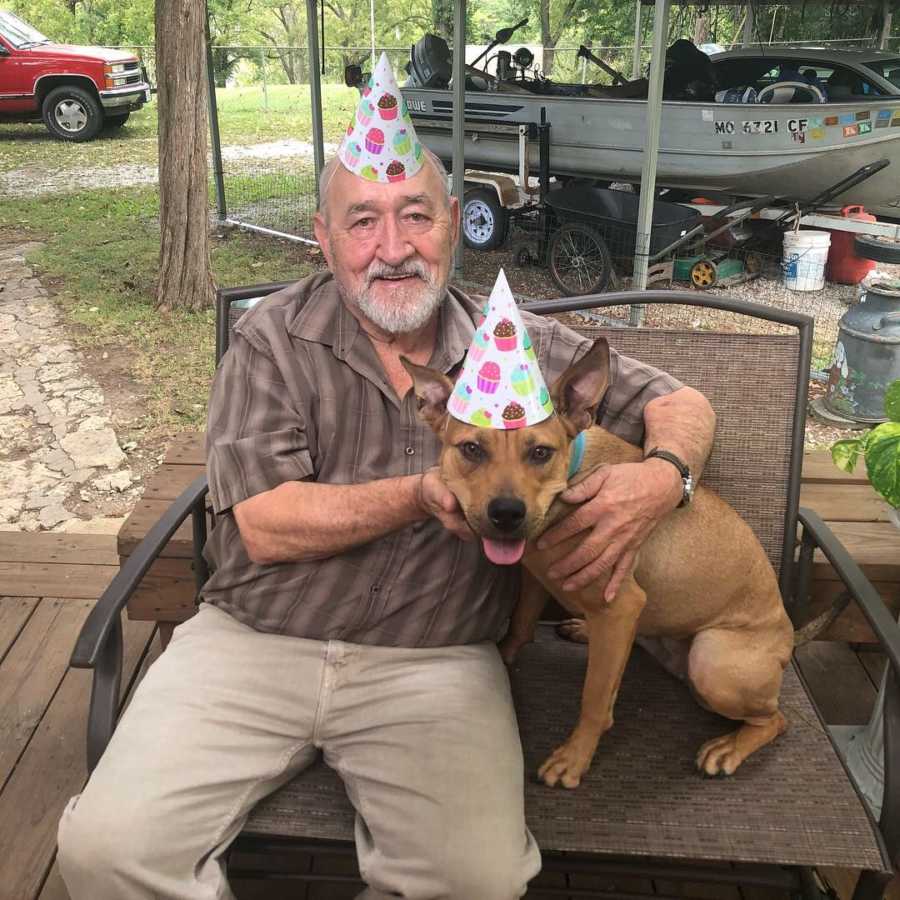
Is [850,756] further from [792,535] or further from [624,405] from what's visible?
[624,405]

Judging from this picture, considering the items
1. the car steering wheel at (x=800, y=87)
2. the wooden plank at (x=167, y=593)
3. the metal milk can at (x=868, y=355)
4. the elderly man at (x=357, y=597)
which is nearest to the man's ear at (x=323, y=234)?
Answer: the elderly man at (x=357, y=597)

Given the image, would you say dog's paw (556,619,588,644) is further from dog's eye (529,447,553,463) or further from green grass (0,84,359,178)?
green grass (0,84,359,178)

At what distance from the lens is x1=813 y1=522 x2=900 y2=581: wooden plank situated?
8.61 ft

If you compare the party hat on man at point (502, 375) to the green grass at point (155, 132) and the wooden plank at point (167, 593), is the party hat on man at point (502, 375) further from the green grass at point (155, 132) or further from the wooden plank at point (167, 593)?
the green grass at point (155, 132)

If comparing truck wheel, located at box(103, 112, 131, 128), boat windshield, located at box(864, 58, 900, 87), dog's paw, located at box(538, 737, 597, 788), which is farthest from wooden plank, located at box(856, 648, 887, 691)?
truck wheel, located at box(103, 112, 131, 128)

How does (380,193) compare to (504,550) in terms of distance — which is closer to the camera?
(504,550)

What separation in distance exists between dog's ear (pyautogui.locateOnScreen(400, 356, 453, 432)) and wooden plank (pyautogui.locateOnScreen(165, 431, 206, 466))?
4.10 ft

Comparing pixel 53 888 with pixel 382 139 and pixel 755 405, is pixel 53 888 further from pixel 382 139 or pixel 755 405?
pixel 755 405

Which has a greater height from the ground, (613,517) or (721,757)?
(613,517)

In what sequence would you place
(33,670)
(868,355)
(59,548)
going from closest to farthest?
(33,670)
(59,548)
(868,355)

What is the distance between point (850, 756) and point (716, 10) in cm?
1028

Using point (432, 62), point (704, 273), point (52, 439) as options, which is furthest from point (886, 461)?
point (432, 62)

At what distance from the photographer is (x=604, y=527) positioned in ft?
6.43

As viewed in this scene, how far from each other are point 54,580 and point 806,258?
6.57 meters
